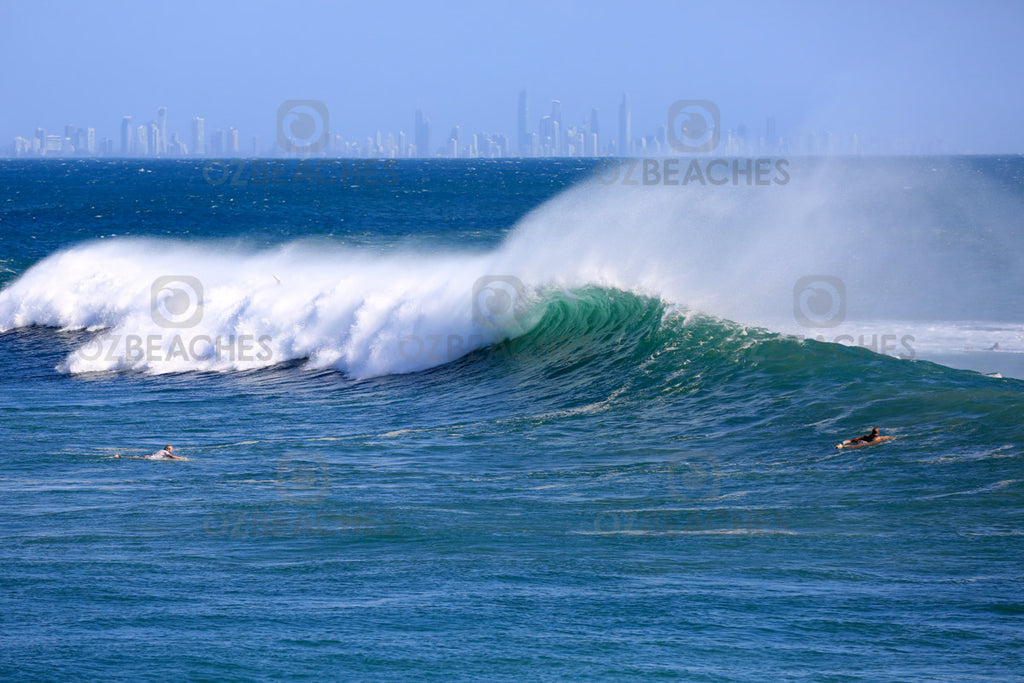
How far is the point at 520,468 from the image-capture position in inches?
533

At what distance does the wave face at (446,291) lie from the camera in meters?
23.0

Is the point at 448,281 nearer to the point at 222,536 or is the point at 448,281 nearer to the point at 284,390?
the point at 284,390

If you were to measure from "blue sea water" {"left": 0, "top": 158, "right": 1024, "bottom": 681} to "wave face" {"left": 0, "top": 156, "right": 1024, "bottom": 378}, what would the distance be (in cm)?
11

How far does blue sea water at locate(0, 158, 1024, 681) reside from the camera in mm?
8102

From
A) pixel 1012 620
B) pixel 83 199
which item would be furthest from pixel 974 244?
pixel 83 199

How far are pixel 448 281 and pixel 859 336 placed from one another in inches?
368

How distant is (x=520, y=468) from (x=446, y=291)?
11326 millimetres
